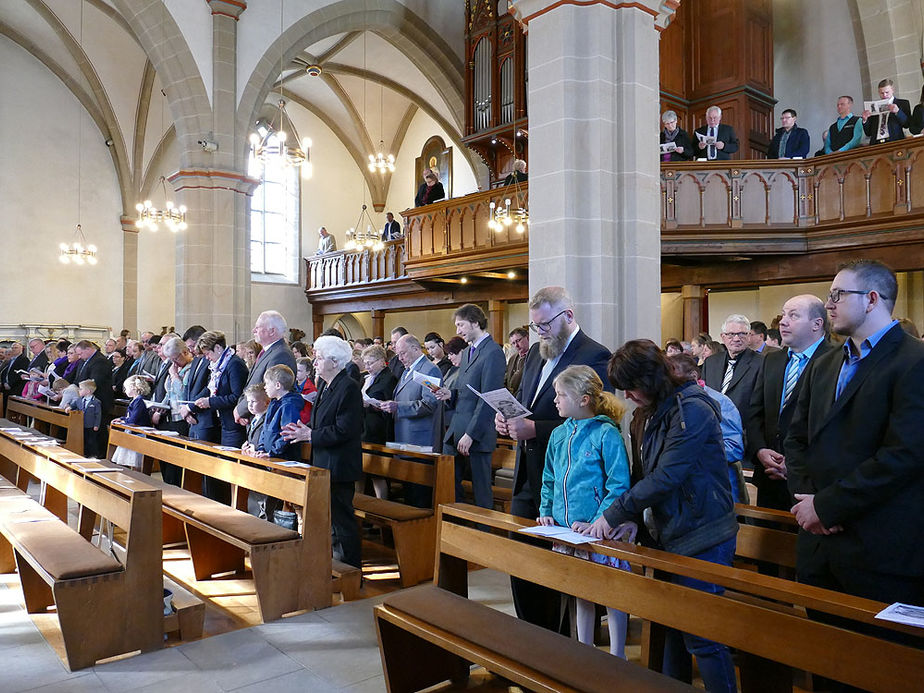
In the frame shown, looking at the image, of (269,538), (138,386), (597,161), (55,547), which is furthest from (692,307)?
(55,547)

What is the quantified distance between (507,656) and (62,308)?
18.3 meters

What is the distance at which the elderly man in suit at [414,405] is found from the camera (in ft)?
18.0

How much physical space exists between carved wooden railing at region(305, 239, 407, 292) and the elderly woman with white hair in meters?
10.7

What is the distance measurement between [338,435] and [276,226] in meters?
17.2

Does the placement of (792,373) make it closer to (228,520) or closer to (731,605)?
(731,605)

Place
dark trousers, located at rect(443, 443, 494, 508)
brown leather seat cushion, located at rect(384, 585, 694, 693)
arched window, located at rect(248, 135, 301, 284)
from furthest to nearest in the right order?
arched window, located at rect(248, 135, 301, 284), dark trousers, located at rect(443, 443, 494, 508), brown leather seat cushion, located at rect(384, 585, 694, 693)

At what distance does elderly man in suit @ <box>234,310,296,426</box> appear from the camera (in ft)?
17.8

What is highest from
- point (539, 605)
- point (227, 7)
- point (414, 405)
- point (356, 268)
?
point (227, 7)

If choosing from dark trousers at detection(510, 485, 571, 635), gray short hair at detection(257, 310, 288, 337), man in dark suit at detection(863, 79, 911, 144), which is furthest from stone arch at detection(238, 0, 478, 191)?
dark trousers at detection(510, 485, 571, 635)

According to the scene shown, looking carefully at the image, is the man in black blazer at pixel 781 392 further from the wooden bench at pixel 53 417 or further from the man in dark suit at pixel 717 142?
the man in dark suit at pixel 717 142

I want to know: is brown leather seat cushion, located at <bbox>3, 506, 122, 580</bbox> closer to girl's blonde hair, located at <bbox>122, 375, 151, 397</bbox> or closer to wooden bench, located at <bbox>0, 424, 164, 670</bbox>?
wooden bench, located at <bbox>0, 424, 164, 670</bbox>

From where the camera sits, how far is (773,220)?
984 cm

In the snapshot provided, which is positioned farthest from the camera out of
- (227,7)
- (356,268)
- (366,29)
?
(356,268)

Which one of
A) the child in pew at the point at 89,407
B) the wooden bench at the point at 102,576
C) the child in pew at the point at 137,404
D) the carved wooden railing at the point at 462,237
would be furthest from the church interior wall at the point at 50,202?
the wooden bench at the point at 102,576
